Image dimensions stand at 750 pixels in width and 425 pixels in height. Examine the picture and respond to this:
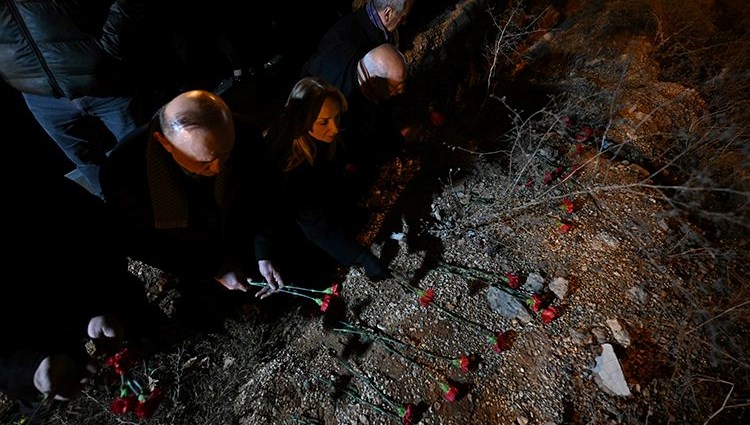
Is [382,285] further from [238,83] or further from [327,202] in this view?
[238,83]

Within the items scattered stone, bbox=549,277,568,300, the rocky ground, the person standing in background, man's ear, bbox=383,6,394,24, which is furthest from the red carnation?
the person standing in background

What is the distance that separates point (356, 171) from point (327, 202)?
621mm

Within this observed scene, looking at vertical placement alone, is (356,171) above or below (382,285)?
above

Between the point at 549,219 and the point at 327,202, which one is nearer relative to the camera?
the point at 549,219

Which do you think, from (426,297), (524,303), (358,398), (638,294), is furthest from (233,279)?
(638,294)

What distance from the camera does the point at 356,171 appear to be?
3.46 meters

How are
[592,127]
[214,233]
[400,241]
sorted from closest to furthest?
[214,233] → [400,241] → [592,127]

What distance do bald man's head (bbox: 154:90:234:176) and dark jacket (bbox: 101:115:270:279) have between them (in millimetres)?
146

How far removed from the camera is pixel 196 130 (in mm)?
1704

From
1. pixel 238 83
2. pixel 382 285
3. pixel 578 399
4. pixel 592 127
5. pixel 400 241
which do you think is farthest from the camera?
pixel 238 83

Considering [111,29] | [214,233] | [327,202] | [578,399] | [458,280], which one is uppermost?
[111,29]

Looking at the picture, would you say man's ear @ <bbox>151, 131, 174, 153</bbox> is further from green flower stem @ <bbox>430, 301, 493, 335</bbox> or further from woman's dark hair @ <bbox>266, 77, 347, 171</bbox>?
green flower stem @ <bbox>430, 301, 493, 335</bbox>

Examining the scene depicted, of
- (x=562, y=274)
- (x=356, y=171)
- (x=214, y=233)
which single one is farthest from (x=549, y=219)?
(x=214, y=233)

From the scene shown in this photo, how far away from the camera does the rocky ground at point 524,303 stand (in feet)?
6.55
